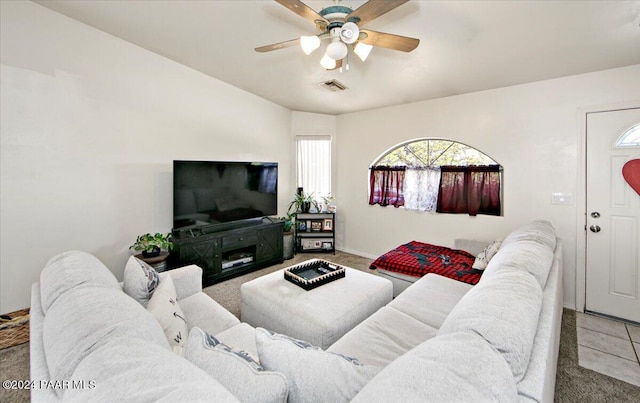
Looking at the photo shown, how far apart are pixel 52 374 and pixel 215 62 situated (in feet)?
10.7

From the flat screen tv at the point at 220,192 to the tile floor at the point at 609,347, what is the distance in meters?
3.74

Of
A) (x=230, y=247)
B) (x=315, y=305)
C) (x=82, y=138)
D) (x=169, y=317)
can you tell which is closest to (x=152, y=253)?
(x=230, y=247)

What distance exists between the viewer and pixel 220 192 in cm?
368

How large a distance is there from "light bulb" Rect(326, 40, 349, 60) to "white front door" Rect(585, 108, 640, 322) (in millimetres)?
2808

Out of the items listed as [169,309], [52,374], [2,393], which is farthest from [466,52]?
[2,393]

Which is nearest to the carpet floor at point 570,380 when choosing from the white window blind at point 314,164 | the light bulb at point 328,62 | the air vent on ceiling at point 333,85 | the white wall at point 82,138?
the white wall at point 82,138

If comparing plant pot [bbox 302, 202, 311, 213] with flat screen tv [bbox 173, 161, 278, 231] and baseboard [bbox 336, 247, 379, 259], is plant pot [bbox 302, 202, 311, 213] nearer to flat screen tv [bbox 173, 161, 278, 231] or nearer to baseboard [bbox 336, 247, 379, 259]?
flat screen tv [bbox 173, 161, 278, 231]

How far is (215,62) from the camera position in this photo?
3252mm

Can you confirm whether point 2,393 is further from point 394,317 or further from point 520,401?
point 520,401

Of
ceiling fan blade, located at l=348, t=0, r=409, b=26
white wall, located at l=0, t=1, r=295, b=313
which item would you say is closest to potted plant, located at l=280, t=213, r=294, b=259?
white wall, located at l=0, t=1, r=295, b=313

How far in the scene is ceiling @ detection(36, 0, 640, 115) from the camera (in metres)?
2.07

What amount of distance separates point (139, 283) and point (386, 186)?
3607mm

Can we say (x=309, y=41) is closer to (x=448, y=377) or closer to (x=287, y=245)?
(x=448, y=377)

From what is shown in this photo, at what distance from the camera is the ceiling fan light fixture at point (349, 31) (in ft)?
5.91
